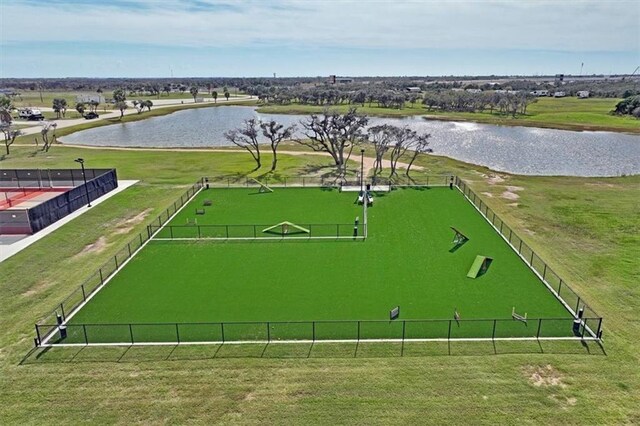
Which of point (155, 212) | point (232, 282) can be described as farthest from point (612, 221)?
point (155, 212)

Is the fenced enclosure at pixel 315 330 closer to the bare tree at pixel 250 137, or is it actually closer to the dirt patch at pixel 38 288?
the dirt patch at pixel 38 288

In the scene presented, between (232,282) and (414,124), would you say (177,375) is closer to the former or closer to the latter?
(232,282)

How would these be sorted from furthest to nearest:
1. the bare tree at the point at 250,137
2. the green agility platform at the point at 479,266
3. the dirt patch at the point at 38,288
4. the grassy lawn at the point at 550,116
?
the grassy lawn at the point at 550,116, the bare tree at the point at 250,137, the green agility platform at the point at 479,266, the dirt patch at the point at 38,288

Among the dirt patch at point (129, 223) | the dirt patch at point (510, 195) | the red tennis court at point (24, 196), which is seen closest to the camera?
the dirt patch at point (129, 223)

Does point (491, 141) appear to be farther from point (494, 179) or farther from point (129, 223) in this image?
point (129, 223)

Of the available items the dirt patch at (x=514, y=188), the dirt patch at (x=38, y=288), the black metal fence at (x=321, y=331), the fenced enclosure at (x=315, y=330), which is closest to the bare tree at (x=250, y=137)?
the dirt patch at (x=514, y=188)

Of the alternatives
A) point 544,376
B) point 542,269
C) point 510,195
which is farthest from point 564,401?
point 510,195
